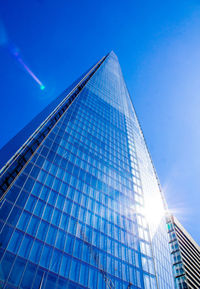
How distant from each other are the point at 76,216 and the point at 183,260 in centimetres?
5764

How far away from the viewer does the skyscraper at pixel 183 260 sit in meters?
61.3

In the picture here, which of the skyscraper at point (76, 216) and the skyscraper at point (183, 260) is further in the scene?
the skyscraper at point (183, 260)

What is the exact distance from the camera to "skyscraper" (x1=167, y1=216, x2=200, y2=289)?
201ft

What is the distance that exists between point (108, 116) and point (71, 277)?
153 feet

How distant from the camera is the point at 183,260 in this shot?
2613 inches

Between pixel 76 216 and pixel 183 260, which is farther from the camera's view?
pixel 183 260

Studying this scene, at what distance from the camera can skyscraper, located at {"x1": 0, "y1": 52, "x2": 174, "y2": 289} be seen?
792 inches

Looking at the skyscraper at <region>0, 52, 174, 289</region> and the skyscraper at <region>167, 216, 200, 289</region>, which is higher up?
the skyscraper at <region>167, 216, 200, 289</region>

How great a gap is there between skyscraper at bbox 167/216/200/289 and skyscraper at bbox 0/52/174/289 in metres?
27.6

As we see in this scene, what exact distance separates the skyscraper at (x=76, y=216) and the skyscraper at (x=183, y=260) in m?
27.6

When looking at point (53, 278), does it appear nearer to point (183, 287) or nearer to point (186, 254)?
point (183, 287)

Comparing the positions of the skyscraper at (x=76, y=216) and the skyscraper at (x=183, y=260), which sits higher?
the skyscraper at (x=183, y=260)

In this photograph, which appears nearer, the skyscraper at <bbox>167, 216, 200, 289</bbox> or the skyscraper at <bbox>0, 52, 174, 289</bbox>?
the skyscraper at <bbox>0, 52, 174, 289</bbox>

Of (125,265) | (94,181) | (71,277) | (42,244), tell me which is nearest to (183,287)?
(125,265)
